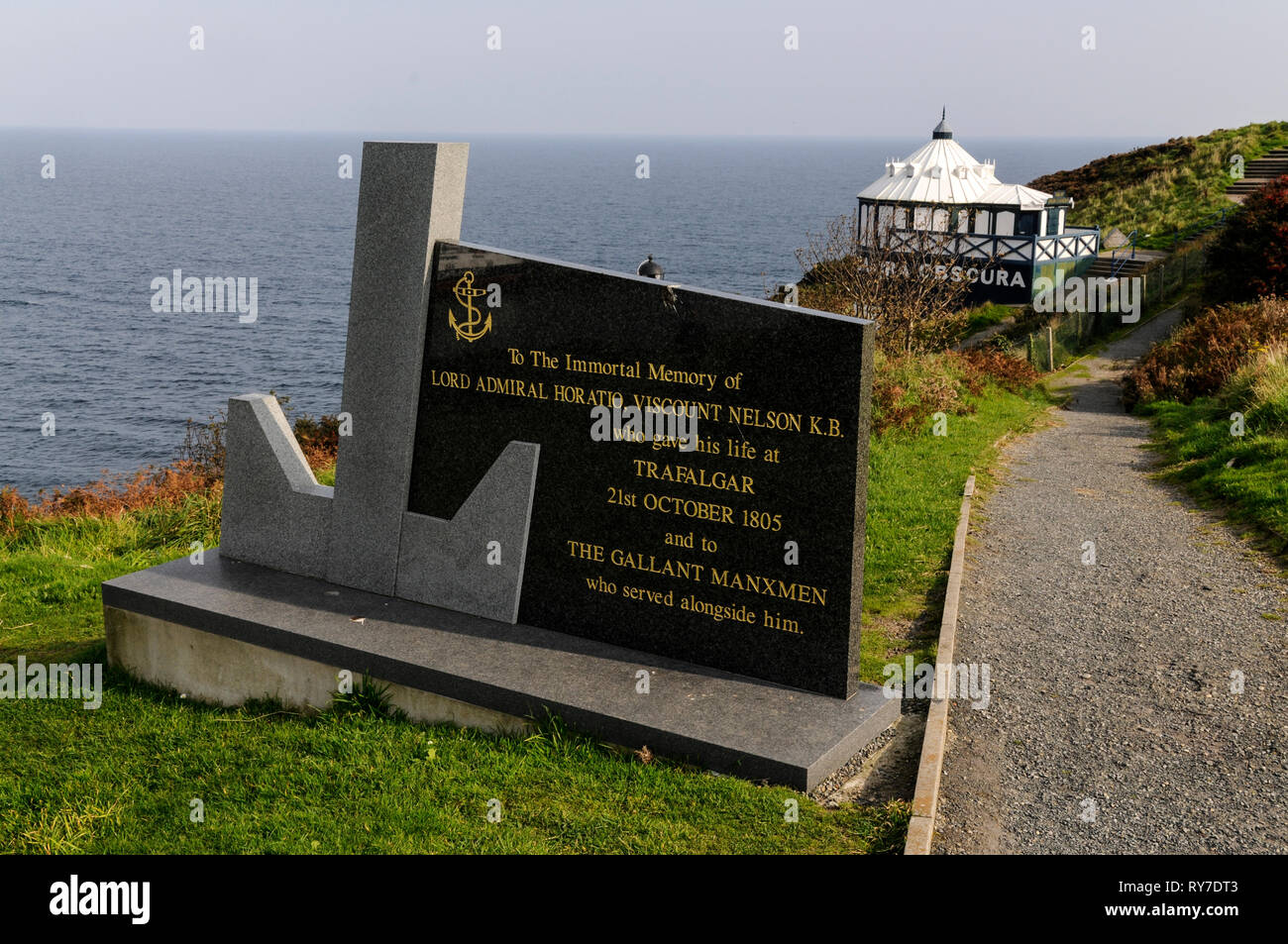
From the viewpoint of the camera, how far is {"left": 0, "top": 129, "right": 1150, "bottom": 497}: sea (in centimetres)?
3123

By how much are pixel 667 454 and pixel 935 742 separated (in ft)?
7.35

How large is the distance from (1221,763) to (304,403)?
28745 millimetres

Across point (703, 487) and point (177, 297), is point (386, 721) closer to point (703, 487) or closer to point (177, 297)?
point (703, 487)

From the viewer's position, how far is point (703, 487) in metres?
6.34

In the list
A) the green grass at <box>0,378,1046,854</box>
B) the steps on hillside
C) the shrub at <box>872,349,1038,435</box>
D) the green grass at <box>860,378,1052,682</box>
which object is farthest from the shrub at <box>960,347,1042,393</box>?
the steps on hillside

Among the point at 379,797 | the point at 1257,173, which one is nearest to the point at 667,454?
the point at 379,797

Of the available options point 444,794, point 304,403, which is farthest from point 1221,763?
point 304,403

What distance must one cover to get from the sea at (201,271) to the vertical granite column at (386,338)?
149 centimetres

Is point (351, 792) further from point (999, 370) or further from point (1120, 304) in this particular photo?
point (1120, 304)

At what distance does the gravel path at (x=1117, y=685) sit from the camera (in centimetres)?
536

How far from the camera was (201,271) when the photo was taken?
5831 cm

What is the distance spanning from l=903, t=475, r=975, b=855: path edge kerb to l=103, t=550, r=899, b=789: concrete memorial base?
309 mm

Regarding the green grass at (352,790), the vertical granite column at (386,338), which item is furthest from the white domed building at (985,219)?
the green grass at (352,790)
